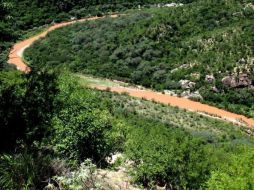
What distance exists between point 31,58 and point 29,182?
246 ft

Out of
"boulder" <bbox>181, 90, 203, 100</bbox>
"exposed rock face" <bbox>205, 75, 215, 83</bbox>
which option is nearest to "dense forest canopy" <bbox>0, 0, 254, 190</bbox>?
"boulder" <bbox>181, 90, 203, 100</bbox>

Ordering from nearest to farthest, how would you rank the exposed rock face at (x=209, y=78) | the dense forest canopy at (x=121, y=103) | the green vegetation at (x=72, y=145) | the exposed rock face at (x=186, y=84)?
the green vegetation at (x=72, y=145) → the dense forest canopy at (x=121, y=103) → the exposed rock face at (x=209, y=78) → the exposed rock face at (x=186, y=84)

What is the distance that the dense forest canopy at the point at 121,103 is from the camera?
924 inches

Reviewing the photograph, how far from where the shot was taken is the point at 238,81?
72.1 m

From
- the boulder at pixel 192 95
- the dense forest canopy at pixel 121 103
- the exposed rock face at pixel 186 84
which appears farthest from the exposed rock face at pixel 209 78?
the boulder at pixel 192 95

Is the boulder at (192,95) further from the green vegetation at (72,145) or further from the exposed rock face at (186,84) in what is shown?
the green vegetation at (72,145)

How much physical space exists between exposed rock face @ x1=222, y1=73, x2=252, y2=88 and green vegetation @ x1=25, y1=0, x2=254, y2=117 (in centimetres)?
19

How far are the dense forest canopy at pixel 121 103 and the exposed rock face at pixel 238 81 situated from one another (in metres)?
0.66

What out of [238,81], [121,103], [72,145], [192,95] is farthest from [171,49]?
[72,145]

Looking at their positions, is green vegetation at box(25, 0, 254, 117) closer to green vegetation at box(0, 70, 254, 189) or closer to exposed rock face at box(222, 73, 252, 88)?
exposed rock face at box(222, 73, 252, 88)

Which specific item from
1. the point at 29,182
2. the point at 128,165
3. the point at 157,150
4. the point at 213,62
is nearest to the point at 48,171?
the point at 29,182

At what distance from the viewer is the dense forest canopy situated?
23.5m

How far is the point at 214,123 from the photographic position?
5956 centimetres

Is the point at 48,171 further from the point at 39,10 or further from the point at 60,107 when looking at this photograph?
the point at 39,10
